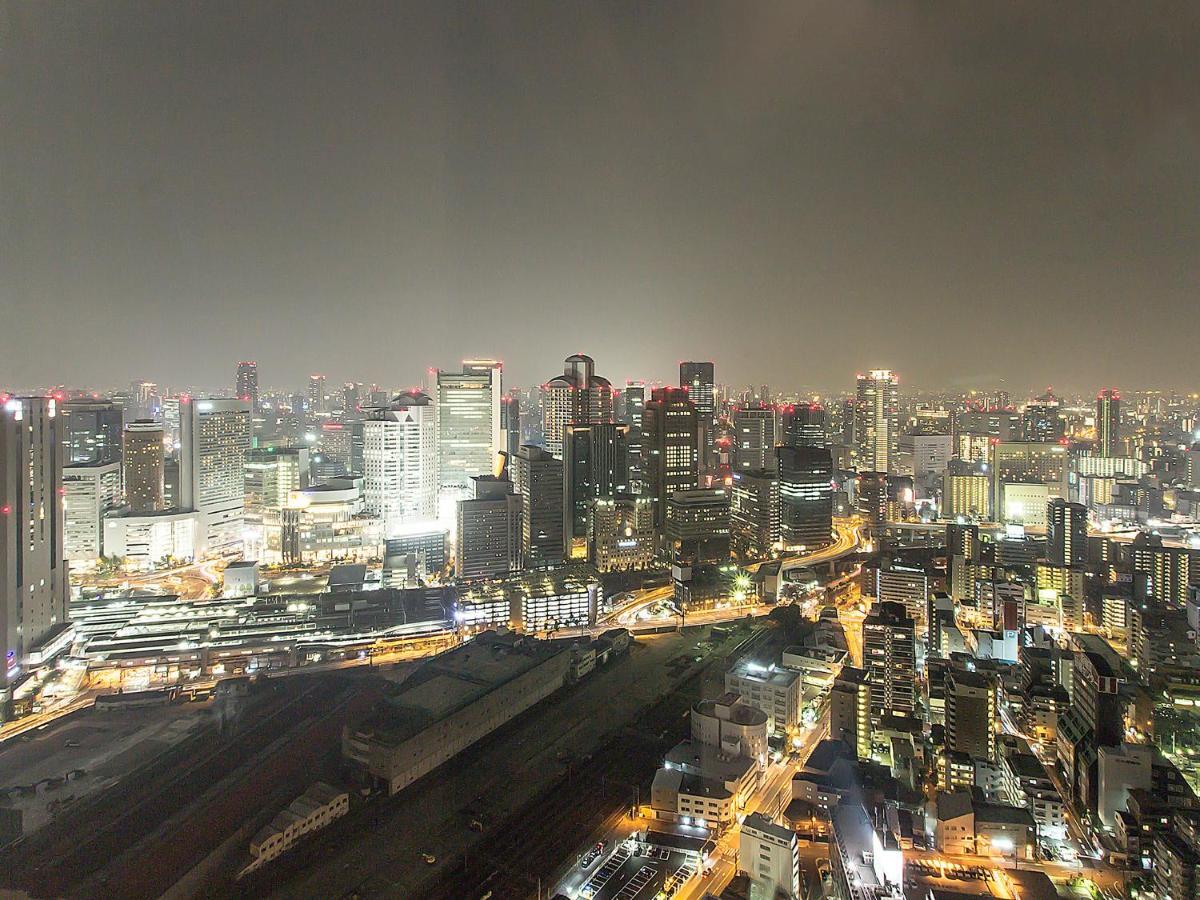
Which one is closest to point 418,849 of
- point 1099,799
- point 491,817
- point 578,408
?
point 491,817

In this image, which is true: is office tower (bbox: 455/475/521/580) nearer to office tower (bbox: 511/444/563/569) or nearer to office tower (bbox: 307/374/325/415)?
office tower (bbox: 511/444/563/569)

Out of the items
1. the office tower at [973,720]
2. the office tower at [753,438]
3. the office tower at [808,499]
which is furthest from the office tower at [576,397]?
the office tower at [973,720]

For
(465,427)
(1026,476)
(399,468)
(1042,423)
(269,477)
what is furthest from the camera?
(1042,423)

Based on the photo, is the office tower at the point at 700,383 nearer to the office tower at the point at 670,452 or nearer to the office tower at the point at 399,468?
the office tower at the point at 670,452

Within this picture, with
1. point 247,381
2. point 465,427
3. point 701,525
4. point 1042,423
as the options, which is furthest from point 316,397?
point 1042,423

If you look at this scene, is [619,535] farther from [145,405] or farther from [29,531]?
[145,405]
